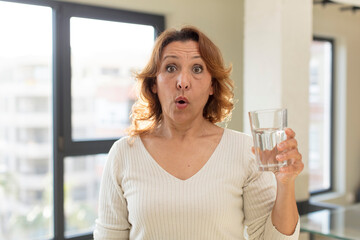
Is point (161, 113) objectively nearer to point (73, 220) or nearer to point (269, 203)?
point (269, 203)

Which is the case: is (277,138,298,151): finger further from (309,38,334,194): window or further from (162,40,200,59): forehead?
(309,38,334,194): window

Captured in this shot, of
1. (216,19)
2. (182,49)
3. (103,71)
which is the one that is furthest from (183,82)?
(216,19)

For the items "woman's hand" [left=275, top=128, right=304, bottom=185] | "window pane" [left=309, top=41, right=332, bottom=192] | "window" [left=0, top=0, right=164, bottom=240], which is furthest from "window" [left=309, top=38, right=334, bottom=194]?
"woman's hand" [left=275, top=128, right=304, bottom=185]

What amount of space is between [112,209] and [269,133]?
0.53 m

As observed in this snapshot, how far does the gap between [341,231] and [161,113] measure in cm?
137

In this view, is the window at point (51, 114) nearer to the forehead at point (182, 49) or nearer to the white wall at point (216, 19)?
the white wall at point (216, 19)

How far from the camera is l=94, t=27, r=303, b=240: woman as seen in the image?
3.84 feet

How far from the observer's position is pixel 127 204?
126 cm

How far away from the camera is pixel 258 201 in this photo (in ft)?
3.96

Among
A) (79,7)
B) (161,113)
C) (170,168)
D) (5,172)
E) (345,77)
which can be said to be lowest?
(5,172)

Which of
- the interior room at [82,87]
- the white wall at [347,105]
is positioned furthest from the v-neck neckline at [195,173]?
the white wall at [347,105]

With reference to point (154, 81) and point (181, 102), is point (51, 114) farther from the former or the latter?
point (181, 102)

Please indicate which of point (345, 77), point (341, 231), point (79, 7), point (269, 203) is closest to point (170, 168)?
point (269, 203)

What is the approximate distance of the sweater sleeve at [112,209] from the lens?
4.18ft
